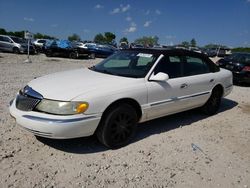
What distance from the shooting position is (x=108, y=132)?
409cm

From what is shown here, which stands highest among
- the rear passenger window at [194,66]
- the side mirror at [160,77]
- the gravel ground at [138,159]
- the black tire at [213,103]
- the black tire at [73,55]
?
the rear passenger window at [194,66]

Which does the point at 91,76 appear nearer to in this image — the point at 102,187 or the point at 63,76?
the point at 63,76

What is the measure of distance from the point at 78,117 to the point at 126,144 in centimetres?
110

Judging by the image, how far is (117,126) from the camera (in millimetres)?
4238

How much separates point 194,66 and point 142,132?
1.87 m

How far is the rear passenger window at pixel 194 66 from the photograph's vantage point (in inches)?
217

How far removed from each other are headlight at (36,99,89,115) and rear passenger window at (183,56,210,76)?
8.24ft

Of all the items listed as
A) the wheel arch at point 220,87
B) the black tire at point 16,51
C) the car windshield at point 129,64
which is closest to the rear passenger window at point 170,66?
the car windshield at point 129,64

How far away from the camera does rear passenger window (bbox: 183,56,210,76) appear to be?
18.1 ft

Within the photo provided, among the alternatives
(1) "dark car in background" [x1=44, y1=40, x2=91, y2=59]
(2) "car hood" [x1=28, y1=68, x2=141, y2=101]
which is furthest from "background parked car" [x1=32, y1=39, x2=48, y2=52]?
(2) "car hood" [x1=28, y1=68, x2=141, y2=101]

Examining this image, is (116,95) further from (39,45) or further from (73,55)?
(39,45)

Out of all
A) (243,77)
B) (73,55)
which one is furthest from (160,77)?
(73,55)

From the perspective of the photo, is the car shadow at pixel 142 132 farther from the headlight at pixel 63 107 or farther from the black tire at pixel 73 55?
the black tire at pixel 73 55

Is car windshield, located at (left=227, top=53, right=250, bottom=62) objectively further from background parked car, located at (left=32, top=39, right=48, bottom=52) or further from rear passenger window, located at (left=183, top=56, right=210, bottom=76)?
background parked car, located at (left=32, top=39, right=48, bottom=52)
